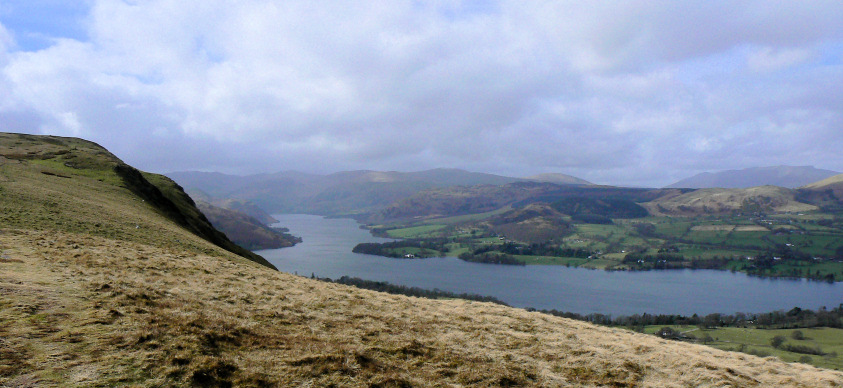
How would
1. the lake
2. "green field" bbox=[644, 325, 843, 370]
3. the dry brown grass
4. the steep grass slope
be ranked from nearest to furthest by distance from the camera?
the dry brown grass < the steep grass slope < "green field" bbox=[644, 325, 843, 370] < the lake

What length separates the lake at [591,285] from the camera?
114750 millimetres

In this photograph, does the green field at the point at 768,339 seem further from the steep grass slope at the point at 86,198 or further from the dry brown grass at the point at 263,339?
the steep grass slope at the point at 86,198

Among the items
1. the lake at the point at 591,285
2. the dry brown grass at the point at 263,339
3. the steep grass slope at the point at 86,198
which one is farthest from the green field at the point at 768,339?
the steep grass slope at the point at 86,198

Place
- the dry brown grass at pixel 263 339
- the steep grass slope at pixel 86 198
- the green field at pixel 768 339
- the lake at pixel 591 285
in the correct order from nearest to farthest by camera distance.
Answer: the dry brown grass at pixel 263 339 < the steep grass slope at pixel 86 198 < the green field at pixel 768 339 < the lake at pixel 591 285

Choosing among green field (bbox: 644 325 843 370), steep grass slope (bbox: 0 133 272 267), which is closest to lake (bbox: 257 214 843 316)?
green field (bbox: 644 325 843 370)

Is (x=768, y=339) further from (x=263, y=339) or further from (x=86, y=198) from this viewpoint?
(x=86, y=198)

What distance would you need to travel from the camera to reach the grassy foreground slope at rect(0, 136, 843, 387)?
9516 mm

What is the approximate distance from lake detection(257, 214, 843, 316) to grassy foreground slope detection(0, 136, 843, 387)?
317 ft

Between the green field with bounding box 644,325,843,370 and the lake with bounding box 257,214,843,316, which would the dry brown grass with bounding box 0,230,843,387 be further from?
the lake with bounding box 257,214,843,316

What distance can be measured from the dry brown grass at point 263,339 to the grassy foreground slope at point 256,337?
6 cm

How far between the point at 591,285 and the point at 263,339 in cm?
14787

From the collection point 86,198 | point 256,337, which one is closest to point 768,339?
point 256,337

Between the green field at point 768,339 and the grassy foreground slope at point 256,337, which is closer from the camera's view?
the grassy foreground slope at point 256,337

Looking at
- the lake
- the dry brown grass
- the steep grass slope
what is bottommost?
the lake
